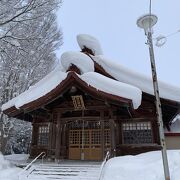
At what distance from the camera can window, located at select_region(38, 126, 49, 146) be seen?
16.1 meters

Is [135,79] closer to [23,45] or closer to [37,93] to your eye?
[37,93]

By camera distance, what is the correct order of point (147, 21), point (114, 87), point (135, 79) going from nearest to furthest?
point (147, 21) < point (114, 87) < point (135, 79)

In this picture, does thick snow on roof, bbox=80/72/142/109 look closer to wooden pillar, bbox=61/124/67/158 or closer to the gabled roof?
the gabled roof

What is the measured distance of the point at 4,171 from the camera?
11.0 metres

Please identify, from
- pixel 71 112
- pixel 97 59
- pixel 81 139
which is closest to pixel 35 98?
pixel 71 112

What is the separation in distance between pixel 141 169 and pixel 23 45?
32.4 feet

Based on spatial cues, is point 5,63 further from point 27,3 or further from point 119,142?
point 119,142

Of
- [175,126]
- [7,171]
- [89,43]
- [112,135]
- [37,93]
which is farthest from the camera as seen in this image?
[89,43]

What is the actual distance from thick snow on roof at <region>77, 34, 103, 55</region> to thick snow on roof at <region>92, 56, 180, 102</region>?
1638 mm

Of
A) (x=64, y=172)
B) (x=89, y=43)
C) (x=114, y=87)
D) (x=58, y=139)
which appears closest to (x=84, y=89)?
(x=114, y=87)

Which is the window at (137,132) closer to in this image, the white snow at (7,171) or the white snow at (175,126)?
the white snow at (175,126)

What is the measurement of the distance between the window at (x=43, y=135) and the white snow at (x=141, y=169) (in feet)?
22.0

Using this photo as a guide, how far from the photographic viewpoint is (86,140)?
14.8m

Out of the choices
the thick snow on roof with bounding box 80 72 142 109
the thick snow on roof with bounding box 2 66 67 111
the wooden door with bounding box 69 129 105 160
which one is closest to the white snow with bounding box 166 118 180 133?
the wooden door with bounding box 69 129 105 160
